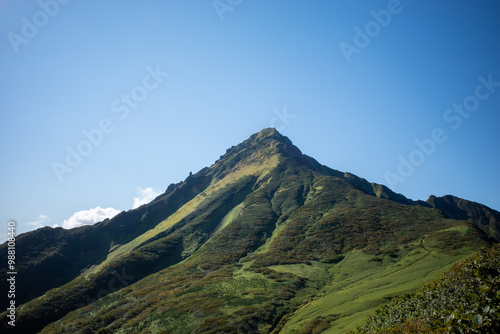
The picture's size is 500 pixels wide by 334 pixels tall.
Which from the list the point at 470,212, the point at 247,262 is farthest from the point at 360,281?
the point at 470,212

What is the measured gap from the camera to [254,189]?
465 feet

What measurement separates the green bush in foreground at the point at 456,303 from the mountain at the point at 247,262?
13464 millimetres

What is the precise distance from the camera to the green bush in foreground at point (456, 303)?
23.0ft

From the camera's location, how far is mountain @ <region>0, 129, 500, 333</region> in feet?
140

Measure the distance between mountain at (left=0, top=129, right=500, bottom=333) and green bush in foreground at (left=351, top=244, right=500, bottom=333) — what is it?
13.5 m

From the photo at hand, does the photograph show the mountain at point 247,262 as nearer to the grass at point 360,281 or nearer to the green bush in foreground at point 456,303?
the grass at point 360,281

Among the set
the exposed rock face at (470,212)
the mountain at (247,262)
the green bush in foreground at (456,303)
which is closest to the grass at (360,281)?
the mountain at (247,262)

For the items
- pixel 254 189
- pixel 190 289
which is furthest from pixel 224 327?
pixel 254 189

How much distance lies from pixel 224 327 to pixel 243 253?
43.8 m

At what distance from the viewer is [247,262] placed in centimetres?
7350

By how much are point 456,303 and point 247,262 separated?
213 feet

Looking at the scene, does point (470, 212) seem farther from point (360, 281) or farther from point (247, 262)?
point (247, 262)

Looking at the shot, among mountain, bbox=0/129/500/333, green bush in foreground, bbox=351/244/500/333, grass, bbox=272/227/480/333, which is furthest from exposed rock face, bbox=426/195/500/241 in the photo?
green bush in foreground, bbox=351/244/500/333

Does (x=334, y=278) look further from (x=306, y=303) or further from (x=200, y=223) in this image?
(x=200, y=223)
